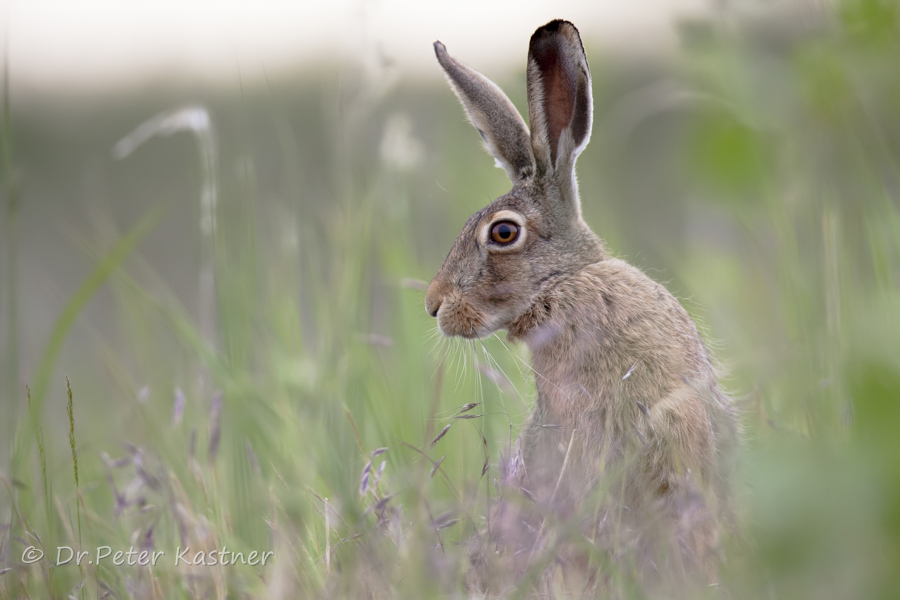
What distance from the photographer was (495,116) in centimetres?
334

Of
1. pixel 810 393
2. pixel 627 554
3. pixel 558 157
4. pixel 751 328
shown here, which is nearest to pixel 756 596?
pixel 627 554

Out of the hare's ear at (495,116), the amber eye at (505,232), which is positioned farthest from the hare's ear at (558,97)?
the amber eye at (505,232)

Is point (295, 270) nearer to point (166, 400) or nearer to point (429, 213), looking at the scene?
point (166, 400)

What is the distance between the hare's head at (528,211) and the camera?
308cm

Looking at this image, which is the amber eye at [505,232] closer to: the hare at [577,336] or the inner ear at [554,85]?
the hare at [577,336]

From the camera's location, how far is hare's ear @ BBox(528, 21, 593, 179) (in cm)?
298

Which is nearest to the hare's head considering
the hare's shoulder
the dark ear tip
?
the dark ear tip

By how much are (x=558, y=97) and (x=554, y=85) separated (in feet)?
0.16

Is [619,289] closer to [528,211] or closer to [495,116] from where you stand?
[528,211]

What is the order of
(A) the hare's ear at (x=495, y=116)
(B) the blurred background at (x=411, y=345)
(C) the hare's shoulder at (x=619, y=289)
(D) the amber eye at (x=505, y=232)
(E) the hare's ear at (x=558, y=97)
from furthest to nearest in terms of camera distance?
(A) the hare's ear at (x=495, y=116), (D) the amber eye at (x=505, y=232), (E) the hare's ear at (x=558, y=97), (C) the hare's shoulder at (x=619, y=289), (B) the blurred background at (x=411, y=345)

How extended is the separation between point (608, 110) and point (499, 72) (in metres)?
0.69

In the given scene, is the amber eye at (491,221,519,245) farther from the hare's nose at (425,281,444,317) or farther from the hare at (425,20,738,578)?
the hare's nose at (425,281,444,317)

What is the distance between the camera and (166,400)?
4.25 m

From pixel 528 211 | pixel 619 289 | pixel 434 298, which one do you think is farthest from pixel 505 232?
pixel 619 289
